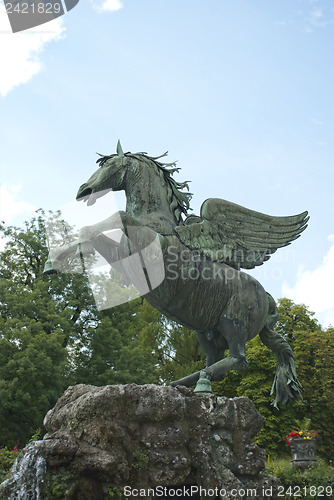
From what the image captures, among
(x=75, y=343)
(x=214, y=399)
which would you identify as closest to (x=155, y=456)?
(x=214, y=399)

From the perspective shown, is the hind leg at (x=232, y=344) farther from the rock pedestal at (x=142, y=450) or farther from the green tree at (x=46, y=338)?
the green tree at (x=46, y=338)

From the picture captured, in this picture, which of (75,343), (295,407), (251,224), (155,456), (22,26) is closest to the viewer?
(155,456)

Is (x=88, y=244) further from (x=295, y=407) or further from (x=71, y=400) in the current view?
(x=295, y=407)

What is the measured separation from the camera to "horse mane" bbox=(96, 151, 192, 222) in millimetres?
6645

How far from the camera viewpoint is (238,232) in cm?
680

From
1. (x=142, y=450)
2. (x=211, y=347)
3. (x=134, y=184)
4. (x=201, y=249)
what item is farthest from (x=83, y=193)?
(x=142, y=450)

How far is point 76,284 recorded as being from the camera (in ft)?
65.9

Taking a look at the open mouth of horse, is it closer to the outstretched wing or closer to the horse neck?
the horse neck

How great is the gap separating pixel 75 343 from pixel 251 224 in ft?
45.8

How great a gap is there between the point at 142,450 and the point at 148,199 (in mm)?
2923

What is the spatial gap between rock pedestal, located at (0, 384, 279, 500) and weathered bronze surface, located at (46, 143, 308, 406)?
941 millimetres

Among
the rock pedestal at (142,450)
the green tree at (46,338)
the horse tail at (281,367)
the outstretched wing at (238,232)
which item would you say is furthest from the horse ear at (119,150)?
the green tree at (46,338)

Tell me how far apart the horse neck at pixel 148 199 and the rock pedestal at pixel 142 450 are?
2.06 metres
